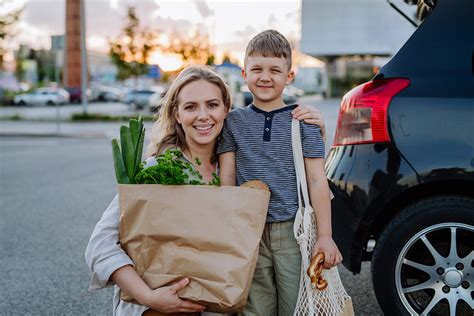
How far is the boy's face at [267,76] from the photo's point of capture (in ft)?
7.89

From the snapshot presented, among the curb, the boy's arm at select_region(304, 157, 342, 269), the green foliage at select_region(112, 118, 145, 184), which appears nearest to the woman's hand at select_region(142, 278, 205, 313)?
the green foliage at select_region(112, 118, 145, 184)

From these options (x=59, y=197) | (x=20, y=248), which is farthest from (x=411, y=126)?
(x=59, y=197)

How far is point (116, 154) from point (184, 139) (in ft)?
1.18

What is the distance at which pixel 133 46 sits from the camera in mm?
43469

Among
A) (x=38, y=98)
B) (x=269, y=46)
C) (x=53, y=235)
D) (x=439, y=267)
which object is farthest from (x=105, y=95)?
(x=269, y=46)

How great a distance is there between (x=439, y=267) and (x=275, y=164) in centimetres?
107

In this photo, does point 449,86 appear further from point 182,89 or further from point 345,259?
point 182,89

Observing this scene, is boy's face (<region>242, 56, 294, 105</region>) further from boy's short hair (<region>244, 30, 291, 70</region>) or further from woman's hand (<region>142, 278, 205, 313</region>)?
woman's hand (<region>142, 278, 205, 313</region>)

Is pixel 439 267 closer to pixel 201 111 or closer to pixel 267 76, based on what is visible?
pixel 267 76

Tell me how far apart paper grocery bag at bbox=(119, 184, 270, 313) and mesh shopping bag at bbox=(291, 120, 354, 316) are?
27cm

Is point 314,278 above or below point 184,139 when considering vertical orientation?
below

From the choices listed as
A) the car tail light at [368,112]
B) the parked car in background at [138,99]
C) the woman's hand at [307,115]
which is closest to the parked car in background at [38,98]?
the parked car in background at [138,99]

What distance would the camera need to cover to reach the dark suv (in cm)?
279

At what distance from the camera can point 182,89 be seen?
8.04 feet
